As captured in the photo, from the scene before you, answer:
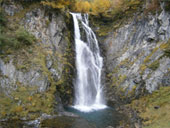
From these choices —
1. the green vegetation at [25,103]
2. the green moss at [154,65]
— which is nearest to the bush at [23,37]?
the green vegetation at [25,103]

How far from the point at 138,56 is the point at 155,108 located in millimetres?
7037

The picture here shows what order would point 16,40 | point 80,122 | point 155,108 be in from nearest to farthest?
point 80,122 < point 155,108 < point 16,40

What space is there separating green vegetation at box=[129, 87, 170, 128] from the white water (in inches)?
164

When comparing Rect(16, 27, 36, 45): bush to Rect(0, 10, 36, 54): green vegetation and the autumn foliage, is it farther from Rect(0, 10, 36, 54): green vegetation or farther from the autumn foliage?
the autumn foliage

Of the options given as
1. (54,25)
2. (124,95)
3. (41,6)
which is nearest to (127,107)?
(124,95)

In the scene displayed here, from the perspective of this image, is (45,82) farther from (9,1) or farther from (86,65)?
(9,1)

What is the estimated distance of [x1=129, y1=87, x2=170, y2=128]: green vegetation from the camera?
30.9 ft

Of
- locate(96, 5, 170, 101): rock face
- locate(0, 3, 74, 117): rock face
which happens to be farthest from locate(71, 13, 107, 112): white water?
locate(96, 5, 170, 101): rock face

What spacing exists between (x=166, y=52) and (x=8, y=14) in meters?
16.4

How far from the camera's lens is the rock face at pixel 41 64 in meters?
11.9

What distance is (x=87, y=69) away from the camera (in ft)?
60.0

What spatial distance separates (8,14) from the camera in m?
16.0

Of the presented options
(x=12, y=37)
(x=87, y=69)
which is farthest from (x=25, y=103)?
(x=87, y=69)

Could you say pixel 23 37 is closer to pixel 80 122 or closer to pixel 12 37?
A: pixel 12 37
